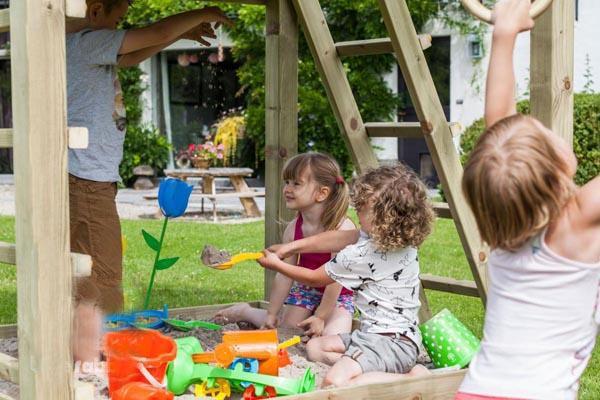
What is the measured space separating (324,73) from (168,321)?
1.36 metres

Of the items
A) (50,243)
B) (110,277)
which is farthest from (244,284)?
(50,243)

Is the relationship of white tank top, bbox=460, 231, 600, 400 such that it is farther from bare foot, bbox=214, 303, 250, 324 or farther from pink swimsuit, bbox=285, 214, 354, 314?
bare foot, bbox=214, 303, 250, 324

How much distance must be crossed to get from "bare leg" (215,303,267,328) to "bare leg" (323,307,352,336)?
1.60ft

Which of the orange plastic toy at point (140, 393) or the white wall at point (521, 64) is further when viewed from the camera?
the white wall at point (521, 64)

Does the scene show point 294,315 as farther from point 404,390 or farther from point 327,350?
point 404,390

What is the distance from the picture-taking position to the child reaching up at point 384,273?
345 centimetres

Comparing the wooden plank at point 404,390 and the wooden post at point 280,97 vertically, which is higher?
the wooden post at point 280,97

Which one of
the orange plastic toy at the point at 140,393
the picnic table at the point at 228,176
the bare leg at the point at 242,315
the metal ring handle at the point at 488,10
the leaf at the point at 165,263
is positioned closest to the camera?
the metal ring handle at the point at 488,10

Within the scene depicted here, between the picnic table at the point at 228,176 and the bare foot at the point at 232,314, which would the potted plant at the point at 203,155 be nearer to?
Answer: the picnic table at the point at 228,176

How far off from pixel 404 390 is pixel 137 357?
0.95 m

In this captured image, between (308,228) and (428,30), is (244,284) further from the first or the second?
(428,30)

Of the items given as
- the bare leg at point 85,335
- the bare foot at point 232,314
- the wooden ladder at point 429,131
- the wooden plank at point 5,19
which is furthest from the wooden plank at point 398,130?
the wooden plank at point 5,19

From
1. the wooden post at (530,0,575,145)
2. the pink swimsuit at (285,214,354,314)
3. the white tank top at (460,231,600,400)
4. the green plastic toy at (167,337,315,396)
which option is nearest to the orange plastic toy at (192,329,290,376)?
the green plastic toy at (167,337,315,396)

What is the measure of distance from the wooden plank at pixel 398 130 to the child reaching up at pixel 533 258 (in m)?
2.07
